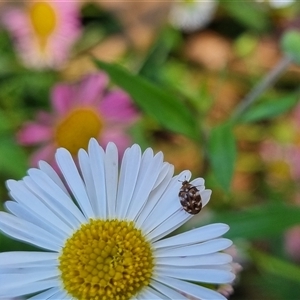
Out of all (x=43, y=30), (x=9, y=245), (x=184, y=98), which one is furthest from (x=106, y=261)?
(x=43, y=30)

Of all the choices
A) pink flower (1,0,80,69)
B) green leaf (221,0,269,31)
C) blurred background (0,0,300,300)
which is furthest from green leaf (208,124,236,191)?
green leaf (221,0,269,31)

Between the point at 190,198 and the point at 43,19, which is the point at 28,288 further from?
the point at 43,19

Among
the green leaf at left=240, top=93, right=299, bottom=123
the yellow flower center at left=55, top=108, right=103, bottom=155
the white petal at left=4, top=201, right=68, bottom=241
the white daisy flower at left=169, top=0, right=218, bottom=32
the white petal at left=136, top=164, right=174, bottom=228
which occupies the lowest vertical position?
the white petal at left=4, top=201, right=68, bottom=241

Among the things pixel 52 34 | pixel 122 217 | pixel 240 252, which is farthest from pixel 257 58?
pixel 122 217

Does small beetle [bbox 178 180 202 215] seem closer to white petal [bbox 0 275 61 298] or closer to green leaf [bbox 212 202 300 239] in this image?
white petal [bbox 0 275 61 298]

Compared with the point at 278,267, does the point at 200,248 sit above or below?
below

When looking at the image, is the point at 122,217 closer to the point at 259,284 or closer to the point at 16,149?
the point at 16,149
